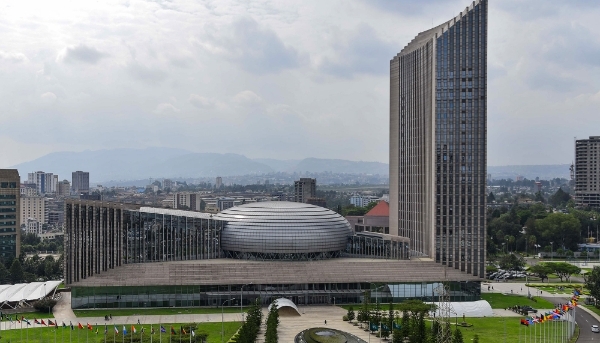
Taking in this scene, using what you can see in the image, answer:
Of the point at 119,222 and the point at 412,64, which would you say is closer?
Result: the point at 119,222

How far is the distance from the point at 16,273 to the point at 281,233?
5542cm

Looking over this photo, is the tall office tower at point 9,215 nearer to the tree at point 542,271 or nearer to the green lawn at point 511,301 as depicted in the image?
the green lawn at point 511,301

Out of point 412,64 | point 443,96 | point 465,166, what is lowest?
point 465,166

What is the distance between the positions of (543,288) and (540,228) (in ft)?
219

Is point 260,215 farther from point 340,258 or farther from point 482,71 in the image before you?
point 482,71

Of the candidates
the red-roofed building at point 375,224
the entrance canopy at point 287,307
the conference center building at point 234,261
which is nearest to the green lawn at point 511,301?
the conference center building at point 234,261

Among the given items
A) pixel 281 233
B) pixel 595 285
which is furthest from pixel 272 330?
pixel 595 285

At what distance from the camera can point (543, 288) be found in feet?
409

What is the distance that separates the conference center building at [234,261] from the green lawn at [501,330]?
13856mm

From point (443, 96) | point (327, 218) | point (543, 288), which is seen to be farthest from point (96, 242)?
point (543, 288)

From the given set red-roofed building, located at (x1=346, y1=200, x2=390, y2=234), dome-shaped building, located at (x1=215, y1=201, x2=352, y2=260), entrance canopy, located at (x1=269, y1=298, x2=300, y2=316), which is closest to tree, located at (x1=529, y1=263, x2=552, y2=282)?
dome-shaped building, located at (x1=215, y1=201, x2=352, y2=260)

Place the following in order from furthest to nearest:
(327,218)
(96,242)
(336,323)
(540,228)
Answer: (540,228) < (327,218) < (96,242) < (336,323)

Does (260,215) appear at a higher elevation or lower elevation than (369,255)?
higher

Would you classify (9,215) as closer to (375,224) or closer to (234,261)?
(234,261)
